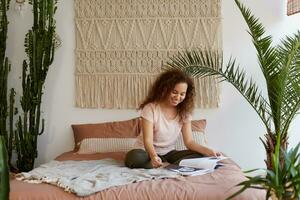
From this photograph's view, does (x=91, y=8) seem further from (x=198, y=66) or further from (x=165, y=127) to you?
(x=165, y=127)

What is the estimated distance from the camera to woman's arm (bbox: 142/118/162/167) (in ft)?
8.44

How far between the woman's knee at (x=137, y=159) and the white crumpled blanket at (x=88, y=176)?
2.0 inches

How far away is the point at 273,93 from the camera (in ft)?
9.61

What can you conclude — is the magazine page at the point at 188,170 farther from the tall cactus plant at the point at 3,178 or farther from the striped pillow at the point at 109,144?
the tall cactus plant at the point at 3,178

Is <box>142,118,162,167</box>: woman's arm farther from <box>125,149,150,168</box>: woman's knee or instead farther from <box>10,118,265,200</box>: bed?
<box>10,118,265,200</box>: bed

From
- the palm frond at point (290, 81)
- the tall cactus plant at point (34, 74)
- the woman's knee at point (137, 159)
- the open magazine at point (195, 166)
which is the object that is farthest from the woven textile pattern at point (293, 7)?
the tall cactus plant at point (34, 74)

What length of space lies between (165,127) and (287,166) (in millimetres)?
1173

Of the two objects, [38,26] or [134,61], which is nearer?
[38,26]

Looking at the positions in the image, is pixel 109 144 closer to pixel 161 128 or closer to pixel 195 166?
pixel 161 128

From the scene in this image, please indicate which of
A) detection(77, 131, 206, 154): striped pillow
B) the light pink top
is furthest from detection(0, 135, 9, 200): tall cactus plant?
detection(77, 131, 206, 154): striped pillow

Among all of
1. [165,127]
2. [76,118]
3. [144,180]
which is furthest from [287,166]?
[76,118]

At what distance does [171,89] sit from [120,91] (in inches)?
38.1

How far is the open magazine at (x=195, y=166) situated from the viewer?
2.44m

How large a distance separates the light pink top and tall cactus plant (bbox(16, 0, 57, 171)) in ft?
3.59
